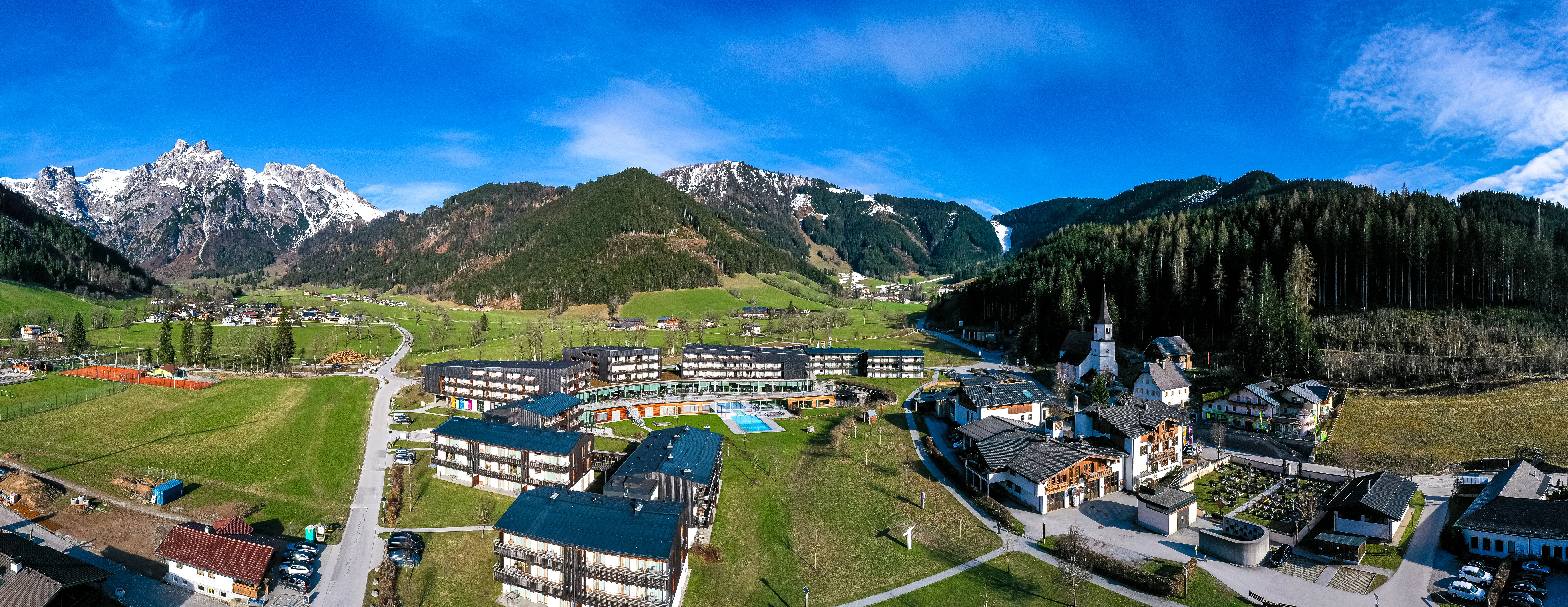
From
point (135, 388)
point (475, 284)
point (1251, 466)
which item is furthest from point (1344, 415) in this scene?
point (475, 284)

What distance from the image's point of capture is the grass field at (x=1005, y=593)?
31.0 m

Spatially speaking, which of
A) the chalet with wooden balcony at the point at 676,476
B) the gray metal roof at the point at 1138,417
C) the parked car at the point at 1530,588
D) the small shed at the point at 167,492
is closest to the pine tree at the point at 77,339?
the small shed at the point at 167,492

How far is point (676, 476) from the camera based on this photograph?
131 ft

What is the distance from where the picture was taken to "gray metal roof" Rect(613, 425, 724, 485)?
135ft

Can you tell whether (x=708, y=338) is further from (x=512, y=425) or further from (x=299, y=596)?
(x=299, y=596)

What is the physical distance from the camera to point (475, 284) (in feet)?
628

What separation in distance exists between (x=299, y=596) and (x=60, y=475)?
96.7 ft

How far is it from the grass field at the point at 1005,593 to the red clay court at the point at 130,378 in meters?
76.7

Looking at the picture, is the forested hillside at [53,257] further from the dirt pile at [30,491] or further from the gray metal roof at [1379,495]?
the gray metal roof at [1379,495]

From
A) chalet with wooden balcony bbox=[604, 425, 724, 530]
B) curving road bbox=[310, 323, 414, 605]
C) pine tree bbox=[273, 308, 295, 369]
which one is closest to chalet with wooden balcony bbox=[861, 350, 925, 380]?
chalet with wooden balcony bbox=[604, 425, 724, 530]

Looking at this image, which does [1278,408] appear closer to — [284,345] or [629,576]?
[629,576]

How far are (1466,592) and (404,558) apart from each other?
52.0 m

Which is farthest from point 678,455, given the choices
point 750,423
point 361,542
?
point 750,423

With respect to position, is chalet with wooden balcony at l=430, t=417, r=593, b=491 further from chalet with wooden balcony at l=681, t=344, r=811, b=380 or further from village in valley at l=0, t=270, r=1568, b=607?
chalet with wooden balcony at l=681, t=344, r=811, b=380
